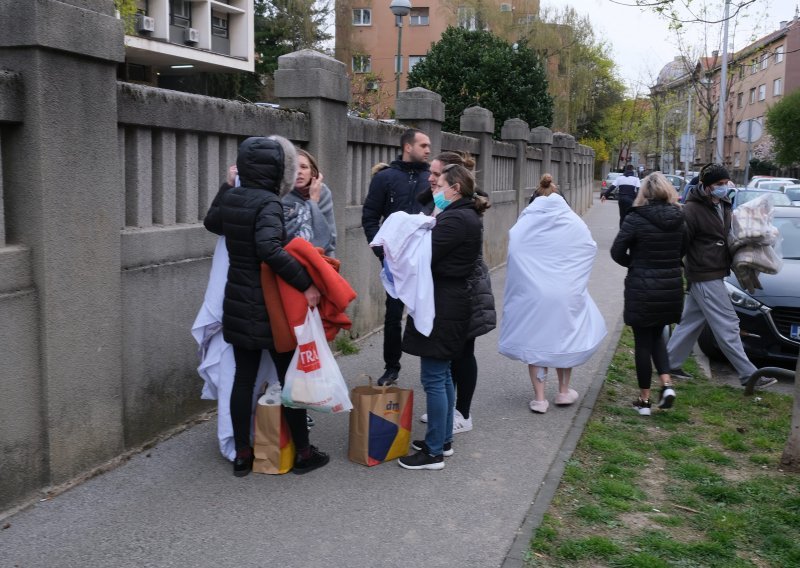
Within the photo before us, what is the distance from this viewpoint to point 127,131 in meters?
5.04

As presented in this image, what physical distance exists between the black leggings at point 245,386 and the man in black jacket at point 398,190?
2012 millimetres

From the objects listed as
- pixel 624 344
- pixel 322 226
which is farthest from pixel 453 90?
pixel 322 226

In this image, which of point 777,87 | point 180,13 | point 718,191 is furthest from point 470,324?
point 777,87

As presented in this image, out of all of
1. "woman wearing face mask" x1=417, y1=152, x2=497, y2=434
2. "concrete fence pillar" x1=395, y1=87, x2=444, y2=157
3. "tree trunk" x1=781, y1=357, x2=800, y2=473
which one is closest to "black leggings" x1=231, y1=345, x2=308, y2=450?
"woman wearing face mask" x1=417, y1=152, x2=497, y2=434

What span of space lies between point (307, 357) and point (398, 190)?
258cm

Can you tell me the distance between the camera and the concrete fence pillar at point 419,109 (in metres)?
9.88

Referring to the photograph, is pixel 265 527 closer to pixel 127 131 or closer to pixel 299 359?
pixel 299 359

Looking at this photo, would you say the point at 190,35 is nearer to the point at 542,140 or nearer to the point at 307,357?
the point at 542,140

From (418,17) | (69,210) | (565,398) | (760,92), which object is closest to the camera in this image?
(69,210)

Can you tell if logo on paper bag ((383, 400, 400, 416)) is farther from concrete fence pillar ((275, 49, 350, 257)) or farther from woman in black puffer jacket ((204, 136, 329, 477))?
concrete fence pillar ((275, 49, 350, 257))

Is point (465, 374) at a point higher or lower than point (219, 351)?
lower

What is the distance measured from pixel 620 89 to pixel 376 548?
205 ft

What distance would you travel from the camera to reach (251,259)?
446 cm

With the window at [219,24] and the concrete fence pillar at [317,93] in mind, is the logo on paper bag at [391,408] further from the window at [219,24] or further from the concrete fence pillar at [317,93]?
the window at [219,24]
